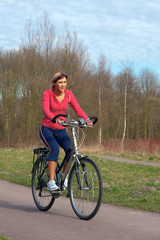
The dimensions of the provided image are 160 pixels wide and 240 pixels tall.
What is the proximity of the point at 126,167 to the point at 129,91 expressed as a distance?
3617 centimetres

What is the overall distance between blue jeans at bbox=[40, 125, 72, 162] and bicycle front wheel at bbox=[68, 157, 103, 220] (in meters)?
0.46

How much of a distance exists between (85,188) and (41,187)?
3.83ft

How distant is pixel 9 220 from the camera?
514cm

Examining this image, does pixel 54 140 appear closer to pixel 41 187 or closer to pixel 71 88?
pixel 41 187

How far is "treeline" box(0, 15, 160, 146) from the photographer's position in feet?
95.1

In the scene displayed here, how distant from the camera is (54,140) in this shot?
18.2 ft

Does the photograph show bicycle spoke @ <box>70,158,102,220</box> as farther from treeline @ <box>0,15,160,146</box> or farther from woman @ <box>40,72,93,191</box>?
treeline @ <box>0,15,160,146</box>

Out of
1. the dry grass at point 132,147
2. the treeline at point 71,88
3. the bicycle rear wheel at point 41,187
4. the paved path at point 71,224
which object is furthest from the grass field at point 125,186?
the treeline at point 71,88

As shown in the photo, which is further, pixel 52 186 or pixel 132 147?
pixel 132 147

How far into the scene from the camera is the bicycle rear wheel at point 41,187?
5.82 meters

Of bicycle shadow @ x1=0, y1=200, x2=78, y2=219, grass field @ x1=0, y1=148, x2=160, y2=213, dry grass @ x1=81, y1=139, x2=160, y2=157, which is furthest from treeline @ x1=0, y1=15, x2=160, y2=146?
bicycle shadow @ x1=0, y1=200, x2=78, y2=219

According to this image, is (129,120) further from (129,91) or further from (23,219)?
(23,219)

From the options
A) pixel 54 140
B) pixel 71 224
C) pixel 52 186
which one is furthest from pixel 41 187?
pixel 71 224

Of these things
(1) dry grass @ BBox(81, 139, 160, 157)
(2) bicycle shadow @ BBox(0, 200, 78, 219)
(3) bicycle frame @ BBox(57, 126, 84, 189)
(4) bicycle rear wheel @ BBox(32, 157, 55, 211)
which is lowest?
(1) dry grass @ BBox(81, 139, 160, 157)
